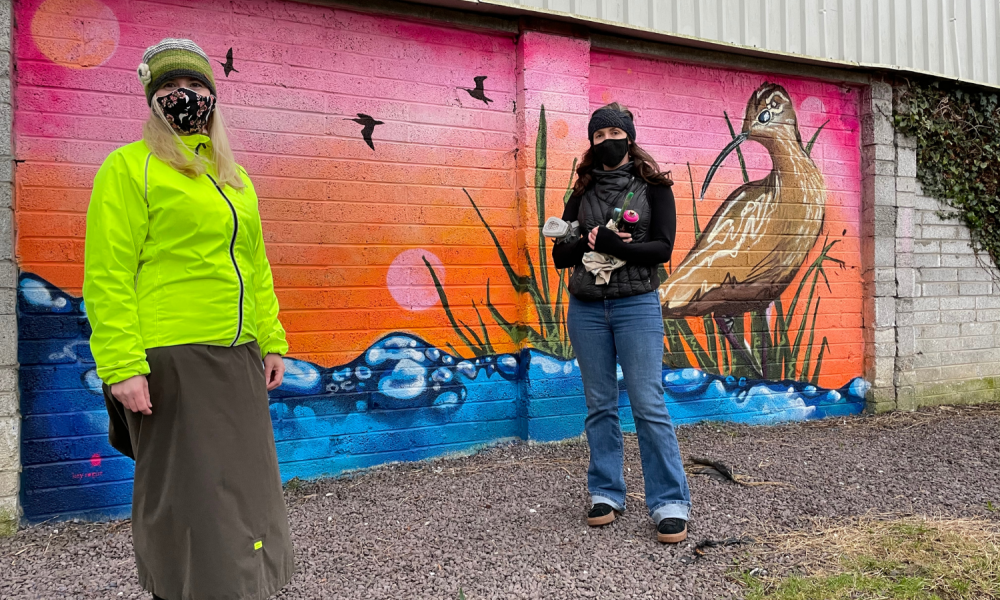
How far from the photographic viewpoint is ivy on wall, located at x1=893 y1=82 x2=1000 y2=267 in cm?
602

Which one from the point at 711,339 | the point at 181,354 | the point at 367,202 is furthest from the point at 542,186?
the point at 181,354

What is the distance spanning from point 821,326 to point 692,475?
97.3 inches

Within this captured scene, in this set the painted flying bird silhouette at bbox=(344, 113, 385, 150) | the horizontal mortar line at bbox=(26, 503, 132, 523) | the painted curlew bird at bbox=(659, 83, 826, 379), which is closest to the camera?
the horizontal mortar line at bbox=(26, 503, 132, 523)

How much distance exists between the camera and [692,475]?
4133 mm

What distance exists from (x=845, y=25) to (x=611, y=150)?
3.72 metres

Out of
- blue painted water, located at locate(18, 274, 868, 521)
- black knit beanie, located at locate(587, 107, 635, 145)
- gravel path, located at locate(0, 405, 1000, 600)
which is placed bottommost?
gravel path, located at locate(0, 405, 1000, 600)

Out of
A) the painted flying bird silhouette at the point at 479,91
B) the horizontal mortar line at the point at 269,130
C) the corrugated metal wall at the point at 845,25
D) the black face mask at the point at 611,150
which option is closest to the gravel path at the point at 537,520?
the black face mask at the point at 611,150

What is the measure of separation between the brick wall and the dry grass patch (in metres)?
1.95

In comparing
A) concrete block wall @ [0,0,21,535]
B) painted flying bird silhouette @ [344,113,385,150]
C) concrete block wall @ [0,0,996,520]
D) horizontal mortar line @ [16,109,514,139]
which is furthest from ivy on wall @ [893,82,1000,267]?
concrete block wall @ [0,0,21,535]

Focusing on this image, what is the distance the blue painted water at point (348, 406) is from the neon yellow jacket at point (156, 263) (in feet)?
7.00

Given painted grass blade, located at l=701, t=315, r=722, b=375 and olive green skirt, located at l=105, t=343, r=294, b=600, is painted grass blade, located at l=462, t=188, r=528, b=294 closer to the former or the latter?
painted grass blade, located at l=701, t=315, r=722, b=375

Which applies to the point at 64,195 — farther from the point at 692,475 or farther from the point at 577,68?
the point at 692,475

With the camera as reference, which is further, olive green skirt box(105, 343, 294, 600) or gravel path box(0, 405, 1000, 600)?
gravel path box(0, 405, 1000, 600)

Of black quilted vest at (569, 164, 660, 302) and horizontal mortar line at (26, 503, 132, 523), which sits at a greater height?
black quilted vest at (569, 164, 660, 302)
